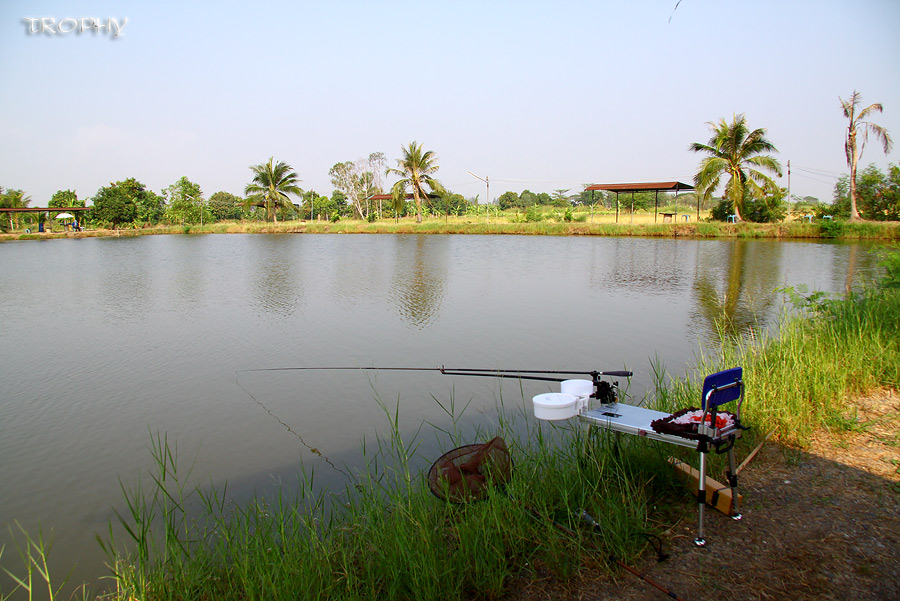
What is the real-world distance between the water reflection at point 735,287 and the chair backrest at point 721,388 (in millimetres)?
3645

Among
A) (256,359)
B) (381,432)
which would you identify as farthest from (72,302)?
(381,432)

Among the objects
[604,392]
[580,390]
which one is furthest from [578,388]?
[604,392]

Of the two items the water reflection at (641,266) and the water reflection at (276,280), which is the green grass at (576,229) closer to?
the water reflection at (641,266)

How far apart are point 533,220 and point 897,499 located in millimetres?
32758

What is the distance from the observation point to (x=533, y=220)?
3481 cm

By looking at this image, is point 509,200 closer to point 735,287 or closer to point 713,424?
point 735,287

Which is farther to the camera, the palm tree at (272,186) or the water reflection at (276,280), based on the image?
the palm tree at (272,186)

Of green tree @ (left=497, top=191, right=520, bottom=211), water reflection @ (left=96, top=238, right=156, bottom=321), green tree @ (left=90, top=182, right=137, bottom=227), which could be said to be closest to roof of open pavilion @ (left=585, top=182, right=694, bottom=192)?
water reflection @ (left=96, top=238, right=156, bottom=321)

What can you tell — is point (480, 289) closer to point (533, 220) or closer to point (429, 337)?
point (429, 337)

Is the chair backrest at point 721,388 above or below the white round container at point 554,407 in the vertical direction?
above

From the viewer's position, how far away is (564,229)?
2992 centimetres

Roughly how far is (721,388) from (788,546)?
2.40 ft

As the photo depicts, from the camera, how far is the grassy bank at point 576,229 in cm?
2408

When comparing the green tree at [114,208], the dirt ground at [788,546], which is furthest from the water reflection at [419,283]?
the green tree at [114,208]
